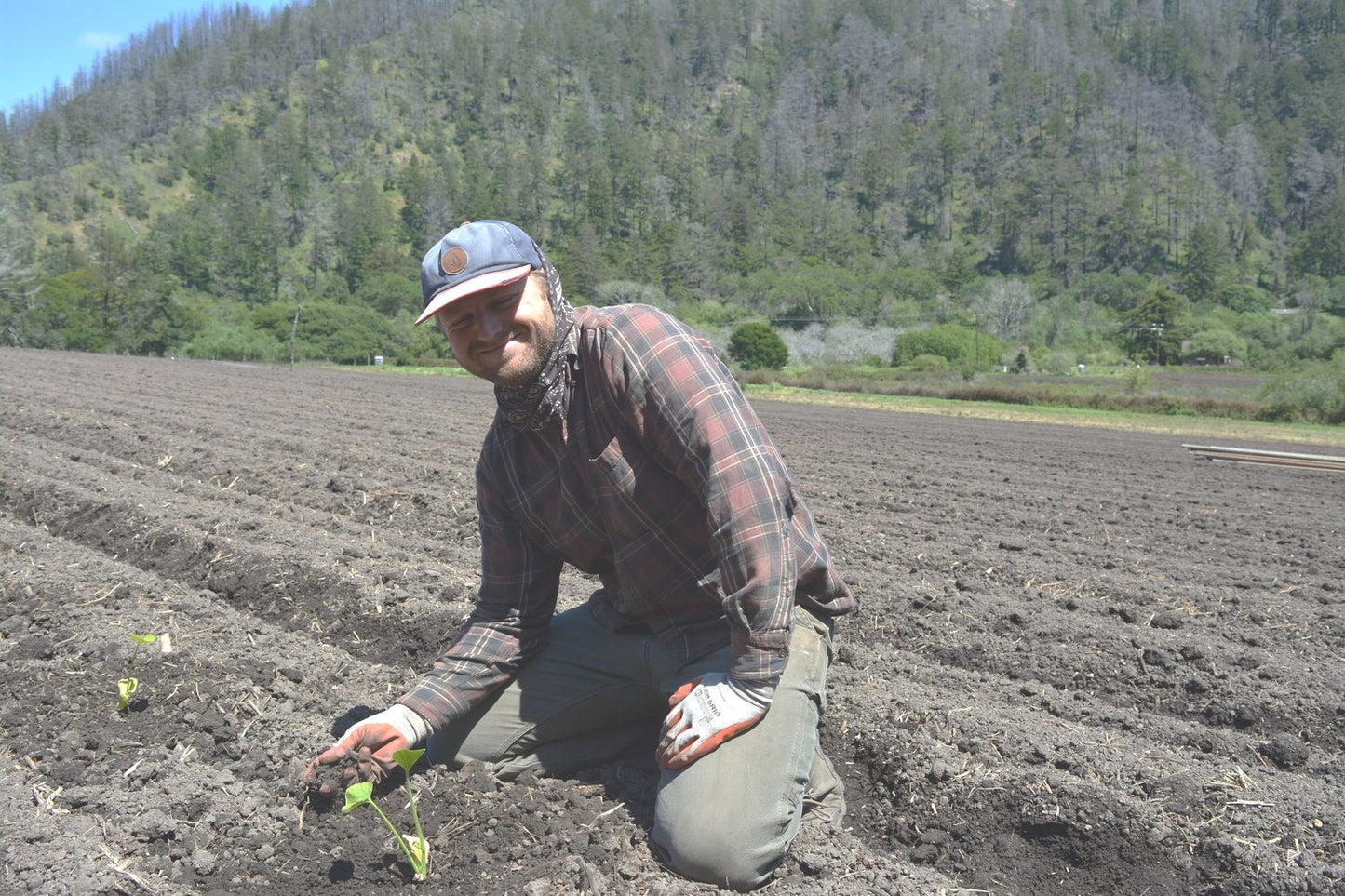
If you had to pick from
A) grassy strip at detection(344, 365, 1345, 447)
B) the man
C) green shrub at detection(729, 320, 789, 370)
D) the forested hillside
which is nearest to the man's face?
the man

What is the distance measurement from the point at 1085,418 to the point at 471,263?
26.5 meters

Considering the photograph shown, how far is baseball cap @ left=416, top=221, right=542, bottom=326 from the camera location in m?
2.71

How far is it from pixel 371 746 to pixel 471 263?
4.90ft

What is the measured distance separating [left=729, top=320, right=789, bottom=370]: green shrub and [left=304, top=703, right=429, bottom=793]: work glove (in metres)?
48.7

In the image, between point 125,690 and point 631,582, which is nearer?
point 631,582

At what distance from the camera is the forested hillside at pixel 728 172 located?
72500 mm

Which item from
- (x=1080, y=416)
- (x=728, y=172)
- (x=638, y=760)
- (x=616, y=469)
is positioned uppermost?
(x=728, y=172)

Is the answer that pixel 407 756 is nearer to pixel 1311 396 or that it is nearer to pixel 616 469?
pixel 616 469

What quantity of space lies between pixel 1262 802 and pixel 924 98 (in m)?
160

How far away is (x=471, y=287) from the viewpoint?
2709mm

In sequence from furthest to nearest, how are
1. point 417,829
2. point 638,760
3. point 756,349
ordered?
point 756,349 < point 638,760 < point 417,829

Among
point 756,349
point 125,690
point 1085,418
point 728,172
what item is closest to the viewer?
point 125,690

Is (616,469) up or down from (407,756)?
up

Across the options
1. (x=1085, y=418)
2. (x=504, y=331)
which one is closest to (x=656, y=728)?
(x=504, y=331)
